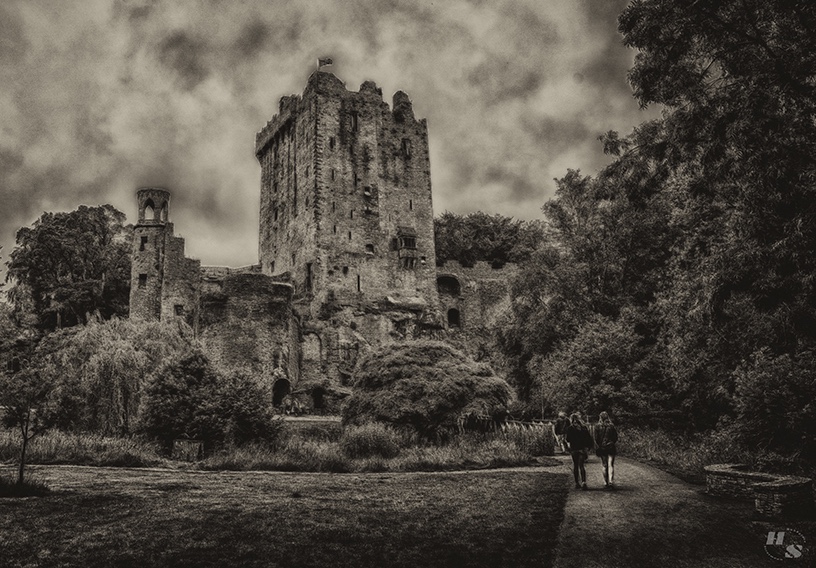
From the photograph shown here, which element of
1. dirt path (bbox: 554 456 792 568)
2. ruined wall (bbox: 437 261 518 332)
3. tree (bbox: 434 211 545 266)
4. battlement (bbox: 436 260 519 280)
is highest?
tree (bbox: 434 211 545 266)

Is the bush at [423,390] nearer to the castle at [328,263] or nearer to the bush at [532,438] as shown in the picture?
the bush at [532,438]

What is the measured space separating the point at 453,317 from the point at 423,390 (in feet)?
112

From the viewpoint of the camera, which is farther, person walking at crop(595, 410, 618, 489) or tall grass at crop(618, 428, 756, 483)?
tall grass at crop(618, 428, 756, 483)

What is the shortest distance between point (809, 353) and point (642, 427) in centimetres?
1044

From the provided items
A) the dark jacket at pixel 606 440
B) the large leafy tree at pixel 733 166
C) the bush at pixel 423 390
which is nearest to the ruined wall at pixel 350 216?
the bush at pixel 423 390

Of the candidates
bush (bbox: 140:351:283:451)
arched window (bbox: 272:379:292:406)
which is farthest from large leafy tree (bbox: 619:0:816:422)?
arched window (bbox: 272:379:292:406)

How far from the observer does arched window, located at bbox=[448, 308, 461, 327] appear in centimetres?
5422

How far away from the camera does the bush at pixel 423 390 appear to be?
1991 centimetres

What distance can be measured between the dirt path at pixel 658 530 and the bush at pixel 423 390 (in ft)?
27.4

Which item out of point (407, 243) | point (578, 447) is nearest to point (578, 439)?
point (578, 447)

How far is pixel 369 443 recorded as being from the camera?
17797 millimetres

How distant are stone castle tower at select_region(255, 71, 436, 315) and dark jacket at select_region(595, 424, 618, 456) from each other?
34300mm

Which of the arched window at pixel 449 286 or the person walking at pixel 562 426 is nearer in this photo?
the person walking at pixel 562 426

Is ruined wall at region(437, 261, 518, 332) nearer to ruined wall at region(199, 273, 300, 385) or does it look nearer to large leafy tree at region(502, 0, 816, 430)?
ruined wall at region(199, 273, 300, 385)
